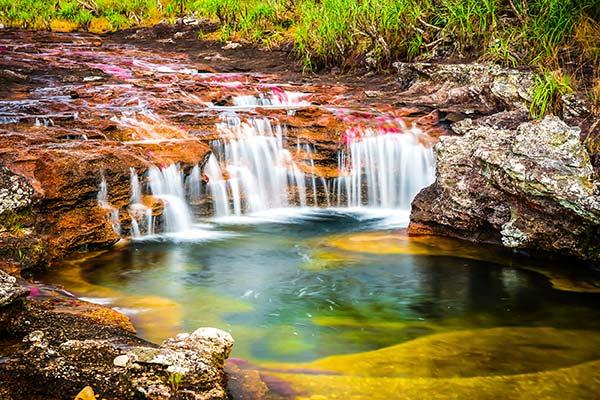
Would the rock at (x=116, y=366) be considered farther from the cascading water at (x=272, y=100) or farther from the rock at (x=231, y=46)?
the rock at (x=231, y=46)

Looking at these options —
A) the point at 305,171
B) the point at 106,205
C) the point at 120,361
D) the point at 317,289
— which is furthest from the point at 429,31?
the point at 120,361

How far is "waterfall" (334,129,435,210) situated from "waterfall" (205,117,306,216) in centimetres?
65

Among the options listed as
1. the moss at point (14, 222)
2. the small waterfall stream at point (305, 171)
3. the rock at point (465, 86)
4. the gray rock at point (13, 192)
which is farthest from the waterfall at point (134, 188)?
the rock at point (465, 86)

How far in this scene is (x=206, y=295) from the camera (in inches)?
238

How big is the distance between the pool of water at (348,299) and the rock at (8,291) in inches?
39.6

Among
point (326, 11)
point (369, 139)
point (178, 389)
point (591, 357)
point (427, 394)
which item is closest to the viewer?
point (178, 389)

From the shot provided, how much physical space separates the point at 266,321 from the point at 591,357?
2391mm

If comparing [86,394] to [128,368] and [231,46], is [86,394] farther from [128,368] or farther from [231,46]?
[231,46]

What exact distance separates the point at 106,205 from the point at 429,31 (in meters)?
7.10

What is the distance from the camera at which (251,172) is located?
9203 millimetres

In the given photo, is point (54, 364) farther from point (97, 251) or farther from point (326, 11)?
point (326, 11)

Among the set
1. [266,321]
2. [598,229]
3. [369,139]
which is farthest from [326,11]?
[266,321]

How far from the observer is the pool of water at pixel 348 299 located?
15.3ft

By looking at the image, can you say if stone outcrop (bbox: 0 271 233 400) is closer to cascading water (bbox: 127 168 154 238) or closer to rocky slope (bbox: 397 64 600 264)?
cascading water (bbox: 127 168 154 238)
